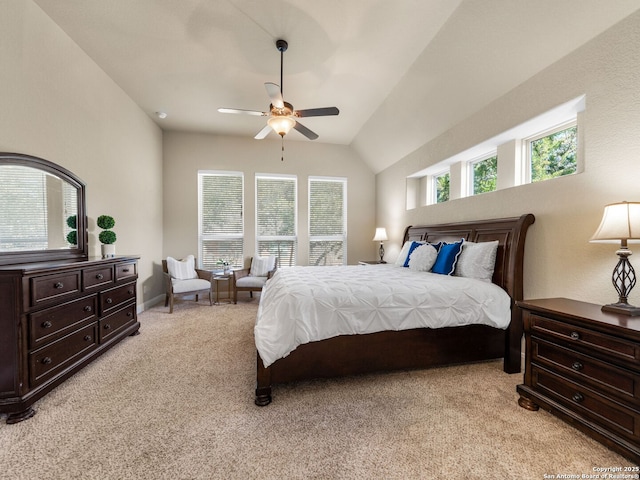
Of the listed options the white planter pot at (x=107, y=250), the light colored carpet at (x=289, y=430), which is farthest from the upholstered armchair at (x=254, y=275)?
the light colored carpet at (x=289, y=430)

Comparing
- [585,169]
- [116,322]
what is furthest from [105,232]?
[585,169]

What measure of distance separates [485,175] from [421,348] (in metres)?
2.52

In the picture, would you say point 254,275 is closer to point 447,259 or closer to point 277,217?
point 277,217

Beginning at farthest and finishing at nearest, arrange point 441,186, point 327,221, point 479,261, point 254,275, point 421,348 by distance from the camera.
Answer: point 327,221 < point 254,275 < point 441,186 < point 479,261 < point 421,348

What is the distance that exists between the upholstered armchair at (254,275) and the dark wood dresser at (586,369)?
386 cm

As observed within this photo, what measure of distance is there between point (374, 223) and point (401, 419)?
4644mm

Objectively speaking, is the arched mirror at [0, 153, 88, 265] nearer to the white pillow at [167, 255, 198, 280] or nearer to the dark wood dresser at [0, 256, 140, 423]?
the dark wood dresser at [0, 256, 140, 423]

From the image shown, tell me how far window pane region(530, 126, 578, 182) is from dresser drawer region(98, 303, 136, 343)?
472cm

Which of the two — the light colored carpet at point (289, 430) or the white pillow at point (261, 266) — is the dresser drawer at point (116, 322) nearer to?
the light colored carpet at point (289, 430)

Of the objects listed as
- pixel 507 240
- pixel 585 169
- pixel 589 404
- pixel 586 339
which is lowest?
pixel 589 404

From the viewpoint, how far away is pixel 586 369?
1588mm

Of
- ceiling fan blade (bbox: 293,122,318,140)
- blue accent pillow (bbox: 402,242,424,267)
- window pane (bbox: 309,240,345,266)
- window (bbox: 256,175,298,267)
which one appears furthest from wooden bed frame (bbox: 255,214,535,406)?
window (bbox: 256,175,298,267)

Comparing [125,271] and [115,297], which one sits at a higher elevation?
[125,271]

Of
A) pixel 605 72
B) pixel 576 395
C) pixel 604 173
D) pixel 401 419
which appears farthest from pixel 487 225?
pixel 401 419
